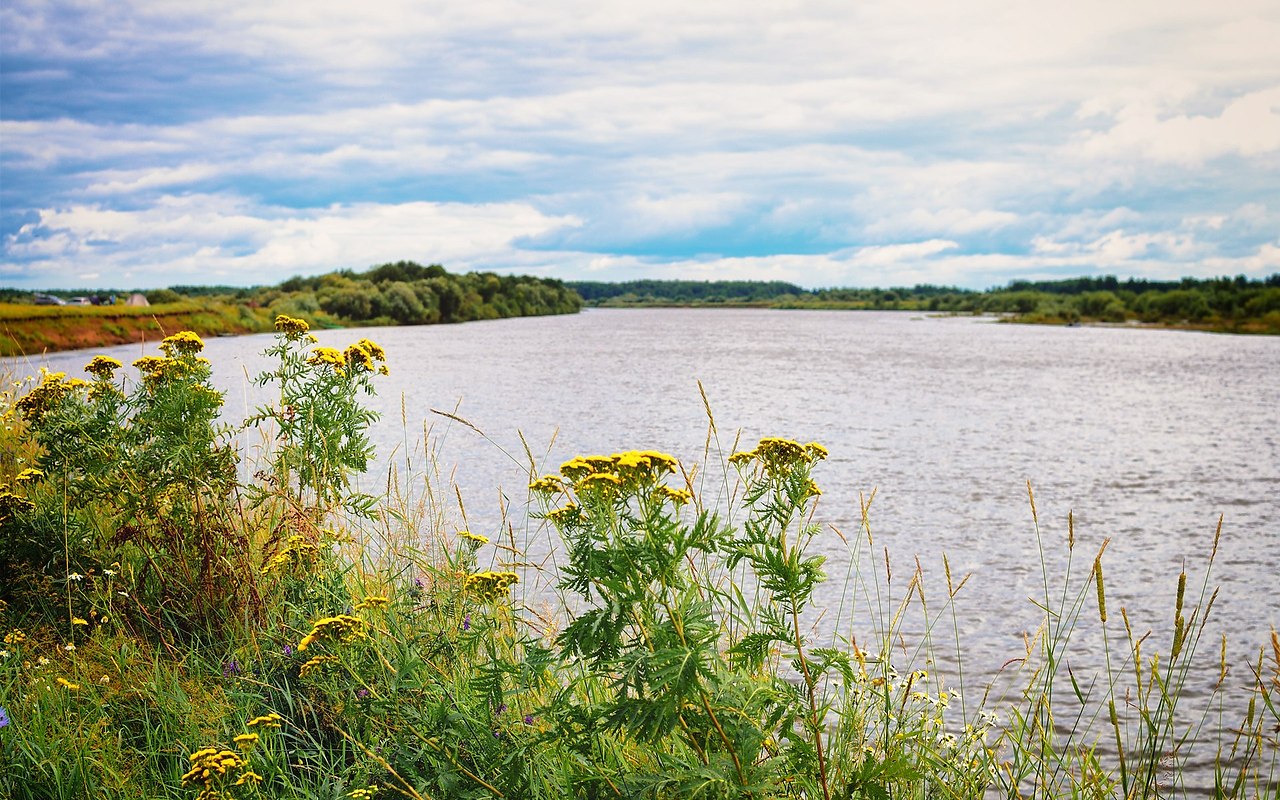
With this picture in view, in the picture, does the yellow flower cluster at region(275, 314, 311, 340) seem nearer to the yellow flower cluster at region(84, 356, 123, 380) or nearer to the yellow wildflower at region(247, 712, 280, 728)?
the yellow flower cluster at region(84, 356, 123, 380)

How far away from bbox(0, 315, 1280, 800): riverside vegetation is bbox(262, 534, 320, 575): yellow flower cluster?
0.08 feet

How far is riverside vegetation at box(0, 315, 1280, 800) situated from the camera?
94.5 inches

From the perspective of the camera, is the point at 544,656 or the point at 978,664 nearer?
the point at 544,656

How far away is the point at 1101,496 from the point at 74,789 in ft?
38.9

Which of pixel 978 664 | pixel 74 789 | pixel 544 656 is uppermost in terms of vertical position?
pixel 544 656

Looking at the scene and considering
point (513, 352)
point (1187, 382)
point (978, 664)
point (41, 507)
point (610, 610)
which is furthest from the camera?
point (513, 352)

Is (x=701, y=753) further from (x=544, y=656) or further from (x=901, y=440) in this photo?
(x=901, y=440)

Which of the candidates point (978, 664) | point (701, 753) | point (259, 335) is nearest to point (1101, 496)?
point (978, 664)

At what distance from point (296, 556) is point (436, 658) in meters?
1.08

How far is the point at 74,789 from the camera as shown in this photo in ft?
10.6

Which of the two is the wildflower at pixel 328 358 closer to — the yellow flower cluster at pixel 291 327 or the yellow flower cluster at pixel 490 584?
the yellow flower cluster at pixel 291 327

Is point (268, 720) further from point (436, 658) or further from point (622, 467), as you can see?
point (622, 467)

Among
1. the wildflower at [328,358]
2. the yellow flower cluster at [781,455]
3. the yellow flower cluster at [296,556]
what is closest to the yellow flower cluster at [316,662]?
the yellow flower cluster at [296,556]

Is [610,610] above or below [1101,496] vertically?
above
